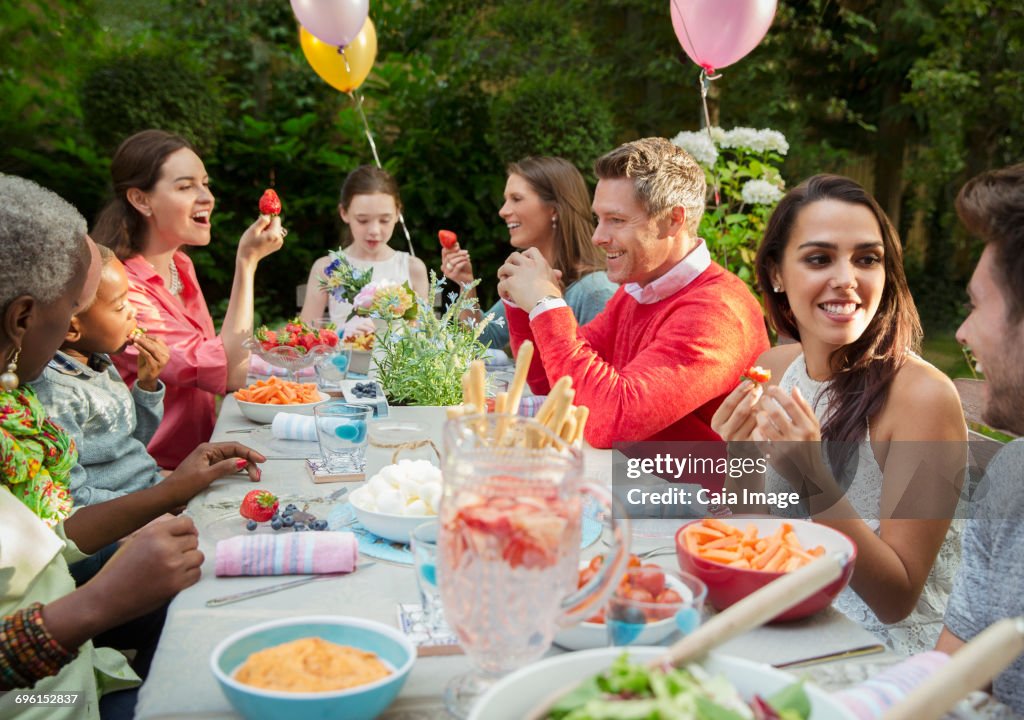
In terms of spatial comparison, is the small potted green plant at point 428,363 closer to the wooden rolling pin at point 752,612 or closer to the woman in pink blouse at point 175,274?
the woman in pink blouse at point 175,274

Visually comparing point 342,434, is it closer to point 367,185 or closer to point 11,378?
point 11,378

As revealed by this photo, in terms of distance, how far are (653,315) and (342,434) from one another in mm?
1176

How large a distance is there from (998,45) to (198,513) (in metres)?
8.42

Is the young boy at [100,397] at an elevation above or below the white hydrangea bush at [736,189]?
below

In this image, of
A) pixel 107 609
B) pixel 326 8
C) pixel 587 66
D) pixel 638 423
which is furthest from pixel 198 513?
pixel 587 66

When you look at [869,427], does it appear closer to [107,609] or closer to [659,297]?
[659,297]

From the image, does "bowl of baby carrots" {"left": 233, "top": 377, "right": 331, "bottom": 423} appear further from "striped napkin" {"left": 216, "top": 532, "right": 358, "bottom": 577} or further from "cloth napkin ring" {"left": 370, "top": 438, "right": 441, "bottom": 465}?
"striped napkin" {"left": 216, "top": 532, "right": 358, "bottom": 577}

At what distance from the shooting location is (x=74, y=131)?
7.15 meters

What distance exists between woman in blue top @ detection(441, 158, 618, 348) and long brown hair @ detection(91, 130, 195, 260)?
1278 mm

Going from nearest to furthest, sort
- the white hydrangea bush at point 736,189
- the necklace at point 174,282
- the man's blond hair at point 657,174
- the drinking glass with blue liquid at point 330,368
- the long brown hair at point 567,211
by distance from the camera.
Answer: the man's blond hair at point 657,174 < the drinking glass with blue liquid at point 330,368 < the necklace at point 174,282 < the long brown hair at point 567,211 < the white hydrangea bush at point 736,189

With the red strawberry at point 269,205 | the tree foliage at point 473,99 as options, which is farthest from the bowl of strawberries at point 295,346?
the tree foliage at point 473,99

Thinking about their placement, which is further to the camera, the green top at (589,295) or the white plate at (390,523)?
the green top at (589,295)

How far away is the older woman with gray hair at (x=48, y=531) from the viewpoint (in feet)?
4.55

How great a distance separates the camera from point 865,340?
2.04m
